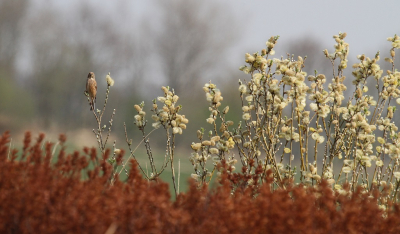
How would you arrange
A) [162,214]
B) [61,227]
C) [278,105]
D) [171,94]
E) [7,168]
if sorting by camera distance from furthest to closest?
1. [171,94]
2. [278,105]
3. [7,168]
4. [162,214]
5. [61,227]

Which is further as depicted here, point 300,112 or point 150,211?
point 300,112

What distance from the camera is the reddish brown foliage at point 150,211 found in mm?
1614

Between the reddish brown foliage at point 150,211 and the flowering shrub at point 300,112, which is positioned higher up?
the flowering shrub at point 300,112

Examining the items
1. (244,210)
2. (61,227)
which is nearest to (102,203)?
(61,227)

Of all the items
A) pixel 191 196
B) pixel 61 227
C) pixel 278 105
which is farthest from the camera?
pixel 278 105

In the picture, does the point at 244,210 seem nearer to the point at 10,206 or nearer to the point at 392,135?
the point at 10,206

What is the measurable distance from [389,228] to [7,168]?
5.33 ft

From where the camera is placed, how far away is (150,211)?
1.71m

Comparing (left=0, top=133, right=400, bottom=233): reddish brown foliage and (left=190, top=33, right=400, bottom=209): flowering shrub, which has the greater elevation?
(left=190, top=33, right=400, bottom=209): flowering shrub

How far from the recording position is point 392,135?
357cm

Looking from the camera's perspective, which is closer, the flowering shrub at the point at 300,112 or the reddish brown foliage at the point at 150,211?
the reddish brown foliage at the point at 150,211

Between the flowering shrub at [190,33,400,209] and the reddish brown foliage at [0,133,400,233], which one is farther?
the flowering shrub at [190,33,400,209]

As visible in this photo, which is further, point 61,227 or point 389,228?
point 389,228

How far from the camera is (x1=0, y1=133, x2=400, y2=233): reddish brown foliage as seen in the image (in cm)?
161
